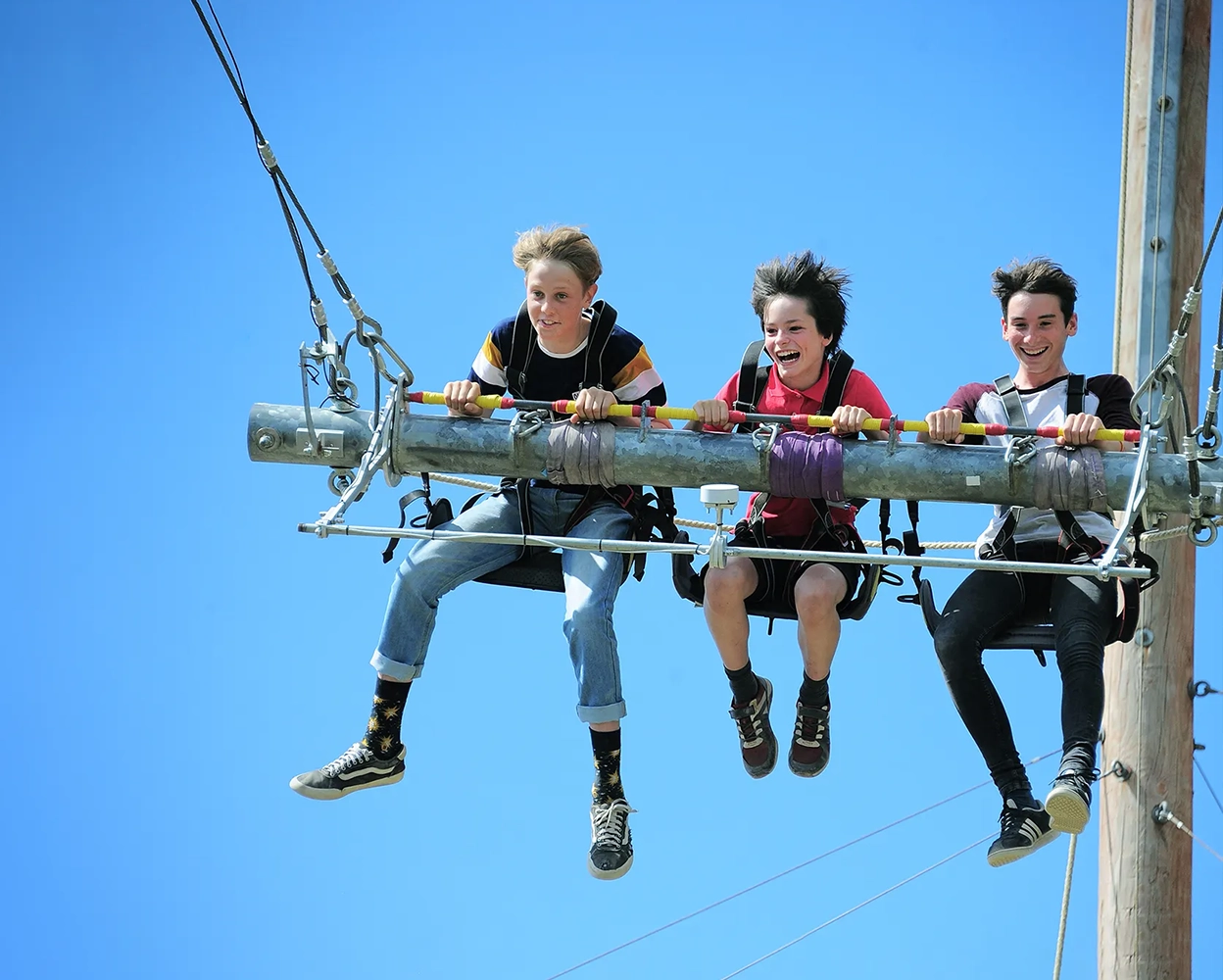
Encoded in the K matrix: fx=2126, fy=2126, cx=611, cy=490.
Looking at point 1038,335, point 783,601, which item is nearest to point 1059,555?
point 1038,335

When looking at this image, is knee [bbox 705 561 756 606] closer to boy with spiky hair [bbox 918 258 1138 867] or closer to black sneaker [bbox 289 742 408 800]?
boy with spiky hair [bbox 918 258 1138 867]

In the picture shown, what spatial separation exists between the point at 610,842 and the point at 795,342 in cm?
154

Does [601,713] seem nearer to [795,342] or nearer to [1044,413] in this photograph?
[795,342]

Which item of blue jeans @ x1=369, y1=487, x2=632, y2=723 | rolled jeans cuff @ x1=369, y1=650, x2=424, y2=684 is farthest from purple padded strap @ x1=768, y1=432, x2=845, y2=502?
rolled jeans cuff @ x1=369, y1=650, x2=424, y2=684

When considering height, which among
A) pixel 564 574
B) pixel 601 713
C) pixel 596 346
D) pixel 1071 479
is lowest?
pixel 601 713

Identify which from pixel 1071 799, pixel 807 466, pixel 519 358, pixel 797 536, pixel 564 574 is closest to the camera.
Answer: pixel 1071 799

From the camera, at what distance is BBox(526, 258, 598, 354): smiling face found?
6.24 meters

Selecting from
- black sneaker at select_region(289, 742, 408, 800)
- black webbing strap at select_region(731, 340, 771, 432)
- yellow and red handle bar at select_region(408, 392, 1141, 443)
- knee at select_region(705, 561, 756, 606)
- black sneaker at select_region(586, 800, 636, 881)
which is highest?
black webbing strap at select_region(731, 340, 771, 432)

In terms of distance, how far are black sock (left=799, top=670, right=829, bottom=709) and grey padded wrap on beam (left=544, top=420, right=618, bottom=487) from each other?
905 mm

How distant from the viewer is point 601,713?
5.89 m

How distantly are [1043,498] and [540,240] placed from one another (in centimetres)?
167

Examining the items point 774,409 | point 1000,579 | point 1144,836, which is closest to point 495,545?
point 774,409

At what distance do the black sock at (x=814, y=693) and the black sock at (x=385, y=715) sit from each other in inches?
45.7

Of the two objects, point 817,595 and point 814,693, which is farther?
point 814,693
